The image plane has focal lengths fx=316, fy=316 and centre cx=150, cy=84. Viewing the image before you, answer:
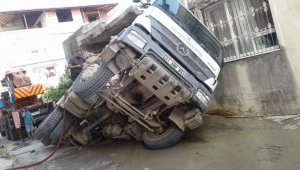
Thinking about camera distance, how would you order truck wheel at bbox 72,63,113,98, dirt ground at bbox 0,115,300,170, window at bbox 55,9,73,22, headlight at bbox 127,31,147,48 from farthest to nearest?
window at bbox 55,9,73,22, truck wheel at bbox 72,63,113,98, headlight at bbox 127,31,147,48, dirt ground at bbox 0,115,300,170

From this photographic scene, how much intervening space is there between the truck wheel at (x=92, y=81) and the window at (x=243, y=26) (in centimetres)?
328

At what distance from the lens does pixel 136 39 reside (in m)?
4.64

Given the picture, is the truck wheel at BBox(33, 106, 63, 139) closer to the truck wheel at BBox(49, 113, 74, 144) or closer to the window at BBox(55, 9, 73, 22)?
the truck wheel at BBox(49, 113, 74, 144)

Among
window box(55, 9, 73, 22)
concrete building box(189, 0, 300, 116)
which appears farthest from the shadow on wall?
window box(55, 9, 73, 22)

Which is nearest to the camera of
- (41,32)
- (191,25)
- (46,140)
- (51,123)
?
(191,25)

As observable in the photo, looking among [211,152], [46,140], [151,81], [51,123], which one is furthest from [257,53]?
[46,140]

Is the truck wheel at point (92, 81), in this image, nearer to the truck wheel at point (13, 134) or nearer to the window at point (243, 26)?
the window at point (243, 26)

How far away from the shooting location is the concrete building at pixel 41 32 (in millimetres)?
22891

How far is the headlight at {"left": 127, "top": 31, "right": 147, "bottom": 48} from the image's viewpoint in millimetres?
4617

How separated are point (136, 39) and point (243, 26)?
3.03 metres

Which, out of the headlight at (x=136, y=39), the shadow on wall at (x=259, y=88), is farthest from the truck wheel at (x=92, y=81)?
the shadow on wall at (x=259, y=88)

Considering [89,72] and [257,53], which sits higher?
[89,72]

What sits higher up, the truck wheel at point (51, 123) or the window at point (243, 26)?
the window at point (243, 26)

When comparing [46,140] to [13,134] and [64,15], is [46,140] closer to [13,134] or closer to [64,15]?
[13,134]
